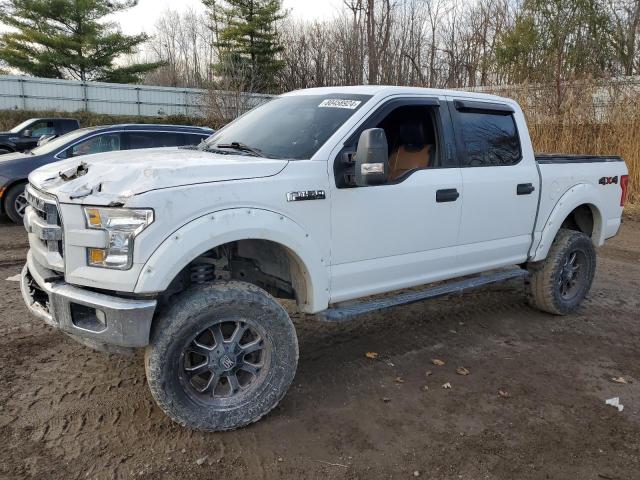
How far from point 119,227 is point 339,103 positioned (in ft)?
6.23

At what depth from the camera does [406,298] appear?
163 inches

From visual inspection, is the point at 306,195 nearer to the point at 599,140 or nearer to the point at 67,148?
the point at 67,148

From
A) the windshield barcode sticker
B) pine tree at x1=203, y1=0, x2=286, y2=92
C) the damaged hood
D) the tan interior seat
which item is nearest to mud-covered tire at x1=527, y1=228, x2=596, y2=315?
the tan interior seat

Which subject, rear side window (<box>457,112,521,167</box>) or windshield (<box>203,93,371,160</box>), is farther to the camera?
rear side window (<box>457,112,521,167</box>)

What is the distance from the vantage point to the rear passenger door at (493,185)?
14.5 feet

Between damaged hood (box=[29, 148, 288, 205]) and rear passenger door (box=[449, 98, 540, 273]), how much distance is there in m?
1.77

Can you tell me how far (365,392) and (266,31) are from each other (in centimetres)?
3271

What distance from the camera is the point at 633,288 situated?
6.59m

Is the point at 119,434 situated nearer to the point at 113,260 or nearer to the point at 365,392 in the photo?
the point at 113,260

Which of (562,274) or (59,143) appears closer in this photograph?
(562,274)

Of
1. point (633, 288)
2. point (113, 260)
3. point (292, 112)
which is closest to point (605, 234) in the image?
point (633, 288)

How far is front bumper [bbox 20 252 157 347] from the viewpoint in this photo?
9.51 feet

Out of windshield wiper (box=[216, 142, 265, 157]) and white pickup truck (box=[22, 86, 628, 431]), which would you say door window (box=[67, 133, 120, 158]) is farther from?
windshield wiper (box=[216, 142, 265, 157])

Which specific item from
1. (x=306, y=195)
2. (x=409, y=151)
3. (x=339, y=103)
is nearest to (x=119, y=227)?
(x=306, y=195)
